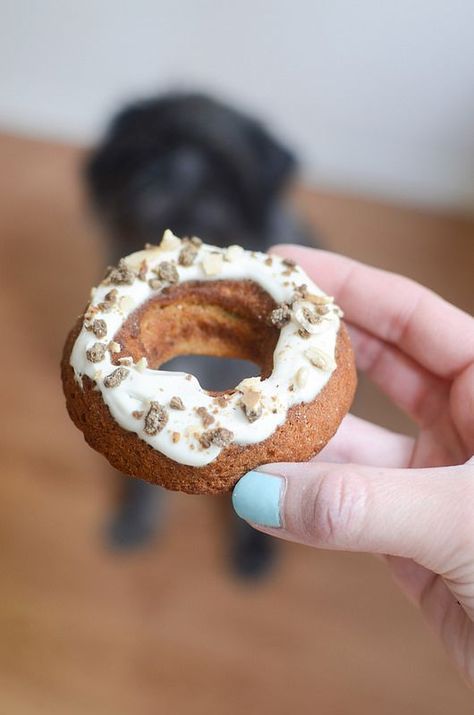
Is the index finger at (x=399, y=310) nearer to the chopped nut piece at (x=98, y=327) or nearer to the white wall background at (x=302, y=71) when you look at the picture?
the chopped nut piece at (x=98, y=327)

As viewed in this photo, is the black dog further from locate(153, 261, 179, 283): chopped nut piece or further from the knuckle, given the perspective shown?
the knuckle

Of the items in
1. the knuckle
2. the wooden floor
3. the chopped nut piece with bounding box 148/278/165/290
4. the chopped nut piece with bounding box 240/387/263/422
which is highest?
the chopped nut piece with bounding box 148/278/165/290

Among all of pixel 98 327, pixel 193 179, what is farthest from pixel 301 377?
pixel 193 179

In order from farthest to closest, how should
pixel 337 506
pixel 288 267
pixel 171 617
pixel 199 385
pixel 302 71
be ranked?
1. pixel 302 71
2. pixel 171 617
3. pixel 288 267
4. pixel 199 385
5. pixel 337 506

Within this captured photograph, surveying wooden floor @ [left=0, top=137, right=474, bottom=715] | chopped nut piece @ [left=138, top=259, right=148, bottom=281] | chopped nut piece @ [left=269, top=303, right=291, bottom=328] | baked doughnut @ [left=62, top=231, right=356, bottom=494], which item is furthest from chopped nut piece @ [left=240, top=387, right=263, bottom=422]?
wooden floor @ [left=0, top=137, right=474, bottom=715]

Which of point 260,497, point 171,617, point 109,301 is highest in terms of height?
point 109,301

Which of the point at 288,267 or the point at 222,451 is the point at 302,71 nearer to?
the point at 288,267
